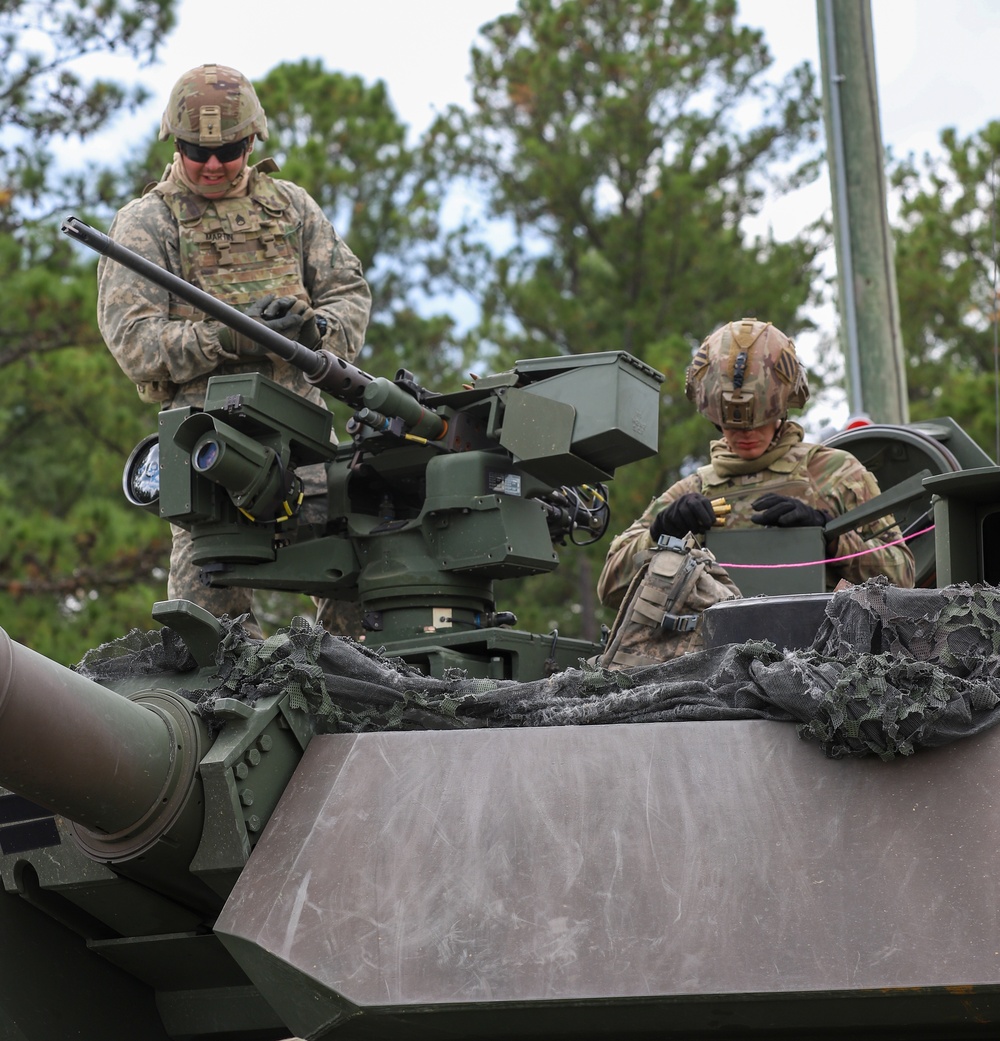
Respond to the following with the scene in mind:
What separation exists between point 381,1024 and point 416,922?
0.21 m

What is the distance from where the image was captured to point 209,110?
20.4ft

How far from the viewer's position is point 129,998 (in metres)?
4.62

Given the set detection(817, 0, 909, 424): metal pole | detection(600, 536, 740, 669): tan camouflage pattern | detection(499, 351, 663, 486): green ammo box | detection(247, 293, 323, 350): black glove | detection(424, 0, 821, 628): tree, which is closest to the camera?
detection(600, 536, 740, 669): tan camouflage pattern

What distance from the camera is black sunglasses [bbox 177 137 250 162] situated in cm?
627

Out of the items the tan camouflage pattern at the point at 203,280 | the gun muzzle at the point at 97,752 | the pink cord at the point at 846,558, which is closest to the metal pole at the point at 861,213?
the tan camouflage pattern at the point at 203,280

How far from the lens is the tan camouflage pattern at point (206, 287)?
239 inches

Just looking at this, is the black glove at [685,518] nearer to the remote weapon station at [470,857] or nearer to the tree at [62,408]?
the remote weapon station at [470,857]

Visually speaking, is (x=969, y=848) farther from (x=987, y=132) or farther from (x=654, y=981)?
(x=987, y=132)

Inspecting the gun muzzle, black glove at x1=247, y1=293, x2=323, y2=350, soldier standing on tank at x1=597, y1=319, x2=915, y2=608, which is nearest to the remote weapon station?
the gun muzzle

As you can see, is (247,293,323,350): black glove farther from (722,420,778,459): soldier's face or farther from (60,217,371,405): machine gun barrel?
(722,420,778,459): soldier's face

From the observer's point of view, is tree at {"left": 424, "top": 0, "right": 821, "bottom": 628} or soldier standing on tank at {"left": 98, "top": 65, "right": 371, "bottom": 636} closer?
soldier standing on tank at {"left": 98, "top": 65, "right": 371, "bottom": 636}

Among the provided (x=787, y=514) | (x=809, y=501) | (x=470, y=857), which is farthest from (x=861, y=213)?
(x=470, y=857)

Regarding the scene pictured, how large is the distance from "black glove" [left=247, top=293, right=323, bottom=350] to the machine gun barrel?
0.64 feet

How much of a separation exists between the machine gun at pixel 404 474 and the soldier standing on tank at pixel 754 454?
1.45 ft
